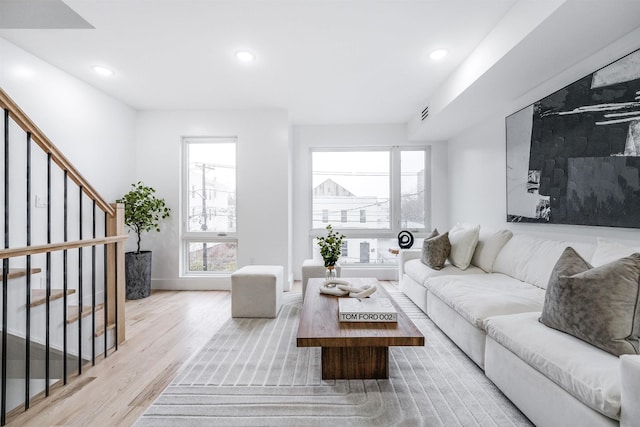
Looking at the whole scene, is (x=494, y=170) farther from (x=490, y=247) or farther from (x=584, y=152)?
(x=584, y=152)

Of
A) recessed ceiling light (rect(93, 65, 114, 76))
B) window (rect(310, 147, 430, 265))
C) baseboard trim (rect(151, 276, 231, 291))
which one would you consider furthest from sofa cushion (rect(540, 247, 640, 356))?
recessed ceiling light (rect(93, 65, 114, 76))

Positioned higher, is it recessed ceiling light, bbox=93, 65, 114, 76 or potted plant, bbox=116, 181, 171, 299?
recessed ceiling light, bbox=93, 65, 114, 76

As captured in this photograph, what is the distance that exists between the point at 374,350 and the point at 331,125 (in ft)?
13.0

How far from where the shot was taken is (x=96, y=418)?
68.3 inches

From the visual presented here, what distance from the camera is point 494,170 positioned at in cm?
382

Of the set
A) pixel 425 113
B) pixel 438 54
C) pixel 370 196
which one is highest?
pixel 438 54

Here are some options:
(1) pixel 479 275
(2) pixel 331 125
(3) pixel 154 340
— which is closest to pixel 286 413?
(3) pixel 154 340

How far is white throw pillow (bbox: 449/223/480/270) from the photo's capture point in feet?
11.2

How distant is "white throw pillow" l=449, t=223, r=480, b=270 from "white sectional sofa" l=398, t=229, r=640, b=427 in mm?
85

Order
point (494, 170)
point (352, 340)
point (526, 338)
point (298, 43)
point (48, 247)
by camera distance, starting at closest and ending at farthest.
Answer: point (526, 338) → point (352, 340) → point (48, 247) → point (298, 43) → point (494, 170)

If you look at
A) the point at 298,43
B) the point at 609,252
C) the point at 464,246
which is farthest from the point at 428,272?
the point at 298,43

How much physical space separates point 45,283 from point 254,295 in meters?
1.70

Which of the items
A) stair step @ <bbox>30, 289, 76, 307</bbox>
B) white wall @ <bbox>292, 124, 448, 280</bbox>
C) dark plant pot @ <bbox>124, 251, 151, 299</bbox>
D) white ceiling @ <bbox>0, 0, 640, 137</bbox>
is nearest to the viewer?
stair step @ <bbox>30, 289, 76, 307</bbox>

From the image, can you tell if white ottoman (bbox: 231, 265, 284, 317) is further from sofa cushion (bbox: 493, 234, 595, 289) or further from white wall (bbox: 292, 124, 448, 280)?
sofa cushion (bbox: 493, 234, 595, 289)
